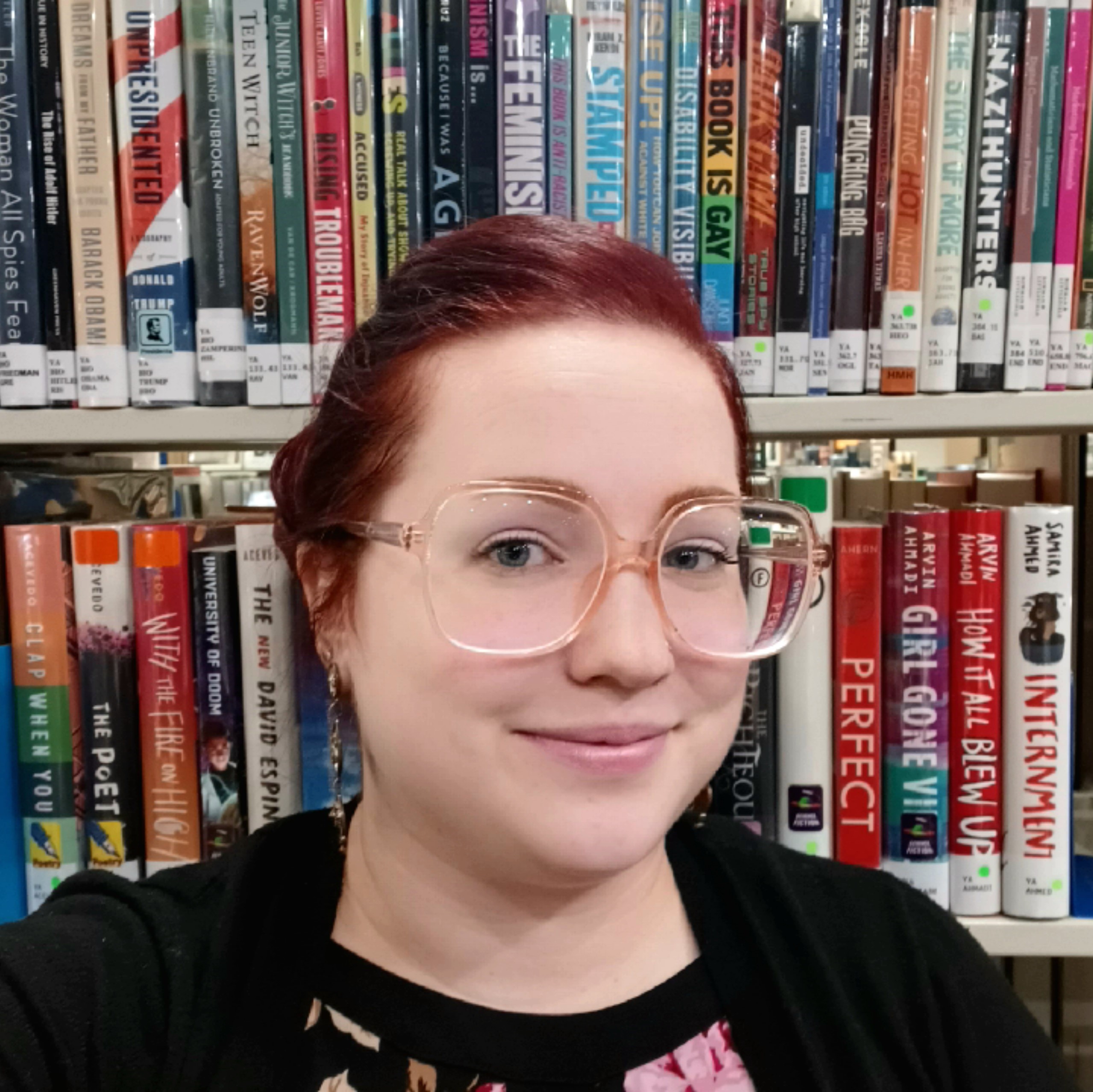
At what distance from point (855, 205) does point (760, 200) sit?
89 mm

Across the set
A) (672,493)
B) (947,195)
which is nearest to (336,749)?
(672,493)

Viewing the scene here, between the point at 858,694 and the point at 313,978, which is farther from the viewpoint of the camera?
the point at 858,694

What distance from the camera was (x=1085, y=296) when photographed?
0.85 meters

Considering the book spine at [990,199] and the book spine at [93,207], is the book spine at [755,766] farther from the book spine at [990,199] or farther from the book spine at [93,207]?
the book spine at [93,207]

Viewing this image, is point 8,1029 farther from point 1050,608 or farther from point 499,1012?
point 1050,608

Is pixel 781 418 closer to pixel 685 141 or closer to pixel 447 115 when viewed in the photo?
pixel 685 141

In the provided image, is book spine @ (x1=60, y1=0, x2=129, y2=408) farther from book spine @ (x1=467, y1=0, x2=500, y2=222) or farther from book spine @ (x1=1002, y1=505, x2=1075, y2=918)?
book spine @ (x1=1002, y1=505, x2=1075, y2=918)

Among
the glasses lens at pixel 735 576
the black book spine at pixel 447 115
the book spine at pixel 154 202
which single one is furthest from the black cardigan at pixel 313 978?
the black book spine at pixel 447 115

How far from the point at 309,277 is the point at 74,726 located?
0.49m

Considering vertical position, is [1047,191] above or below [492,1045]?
above

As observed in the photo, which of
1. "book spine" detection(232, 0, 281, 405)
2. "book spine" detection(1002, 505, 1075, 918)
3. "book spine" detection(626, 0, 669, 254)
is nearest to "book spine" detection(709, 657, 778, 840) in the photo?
"book spine" detection(1002, 505, 1075, 918)

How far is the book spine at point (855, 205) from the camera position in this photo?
2.69ft

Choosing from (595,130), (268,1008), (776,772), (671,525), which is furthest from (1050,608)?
(268,1008)

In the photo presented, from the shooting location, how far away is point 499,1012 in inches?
26.0
